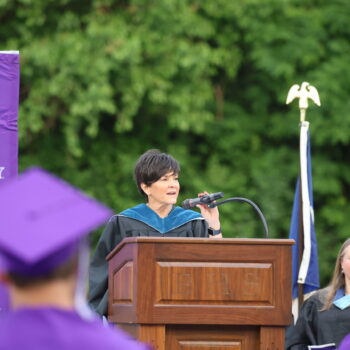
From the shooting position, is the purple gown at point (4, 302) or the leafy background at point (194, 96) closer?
the purple gown at point (4, 302)

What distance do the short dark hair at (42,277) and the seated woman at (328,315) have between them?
417cm

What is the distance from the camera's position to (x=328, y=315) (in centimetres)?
646

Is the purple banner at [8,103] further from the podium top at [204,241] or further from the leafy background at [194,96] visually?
the leafy background at [194,96]

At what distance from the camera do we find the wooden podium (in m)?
5.29

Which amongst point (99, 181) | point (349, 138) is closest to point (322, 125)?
point (349, 138)

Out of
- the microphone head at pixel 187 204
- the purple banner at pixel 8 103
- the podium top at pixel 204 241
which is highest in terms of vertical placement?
the purple banner at pixel 8 103

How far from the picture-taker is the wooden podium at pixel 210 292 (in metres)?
5.29

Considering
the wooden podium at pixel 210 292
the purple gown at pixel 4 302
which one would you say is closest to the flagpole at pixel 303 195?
the purple gown at pixel 4 302

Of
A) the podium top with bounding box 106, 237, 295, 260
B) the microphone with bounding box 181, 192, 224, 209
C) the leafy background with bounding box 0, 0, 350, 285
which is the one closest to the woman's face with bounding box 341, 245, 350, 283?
the microphone with bounding box 181, 192, 224, 209

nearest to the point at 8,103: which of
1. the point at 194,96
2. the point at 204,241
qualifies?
the point at 204,241

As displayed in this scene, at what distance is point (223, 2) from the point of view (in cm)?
1548

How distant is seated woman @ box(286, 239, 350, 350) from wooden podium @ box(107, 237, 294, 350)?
1058 millimetres

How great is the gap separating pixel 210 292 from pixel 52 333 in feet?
9.92

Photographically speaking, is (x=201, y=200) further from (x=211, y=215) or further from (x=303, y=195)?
(x=303, y=195)
